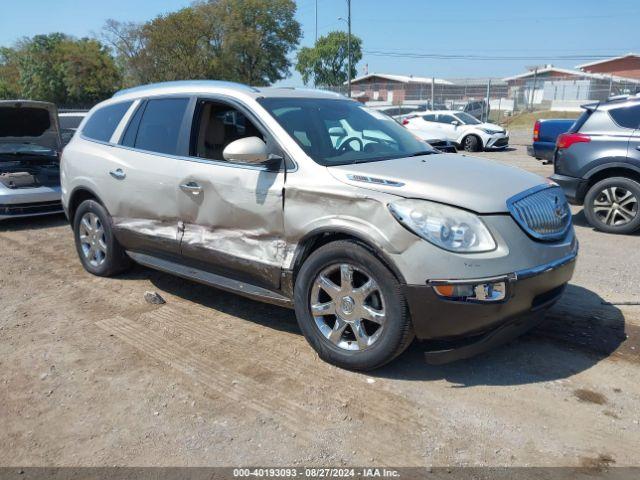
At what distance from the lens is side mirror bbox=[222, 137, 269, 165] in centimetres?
370

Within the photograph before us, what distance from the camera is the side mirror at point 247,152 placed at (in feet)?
12.1

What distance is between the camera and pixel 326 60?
83.8m

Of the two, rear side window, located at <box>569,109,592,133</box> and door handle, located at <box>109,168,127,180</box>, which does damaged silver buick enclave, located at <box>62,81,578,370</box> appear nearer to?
door handle, located at <box>109,168,127,180</box>

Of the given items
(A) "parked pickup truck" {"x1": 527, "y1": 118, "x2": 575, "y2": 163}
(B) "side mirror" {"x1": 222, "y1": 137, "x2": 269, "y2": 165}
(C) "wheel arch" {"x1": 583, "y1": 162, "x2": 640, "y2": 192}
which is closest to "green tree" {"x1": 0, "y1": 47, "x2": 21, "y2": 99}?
(A) "parked pickup truck" {"x1": 527, "y1": 118, "x2": 575, "y2": 163}

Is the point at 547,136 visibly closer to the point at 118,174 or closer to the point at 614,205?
the point at 614,205

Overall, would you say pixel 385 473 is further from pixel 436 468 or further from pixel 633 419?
pixel 633 419

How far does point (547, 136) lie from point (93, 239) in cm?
887

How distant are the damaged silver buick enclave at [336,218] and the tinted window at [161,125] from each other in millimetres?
17

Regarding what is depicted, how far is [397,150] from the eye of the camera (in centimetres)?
435

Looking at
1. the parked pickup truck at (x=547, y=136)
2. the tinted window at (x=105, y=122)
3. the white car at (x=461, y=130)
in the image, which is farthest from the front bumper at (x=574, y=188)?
the white car at (x=461, y=130)

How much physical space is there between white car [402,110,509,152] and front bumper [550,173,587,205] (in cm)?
1188

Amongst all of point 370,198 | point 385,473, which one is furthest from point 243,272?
point 385,473

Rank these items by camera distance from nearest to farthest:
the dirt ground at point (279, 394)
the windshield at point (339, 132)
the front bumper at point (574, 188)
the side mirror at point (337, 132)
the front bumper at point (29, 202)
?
the dirt ground at point (279, 394) < the windshield at point (339, 132) < the side mirror at point (337, 132) < the front bumper at point (574, 188) < the front bumper at point (29, 202)

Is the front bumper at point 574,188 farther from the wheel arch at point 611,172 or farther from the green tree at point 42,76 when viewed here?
the green tree at point 42,76
